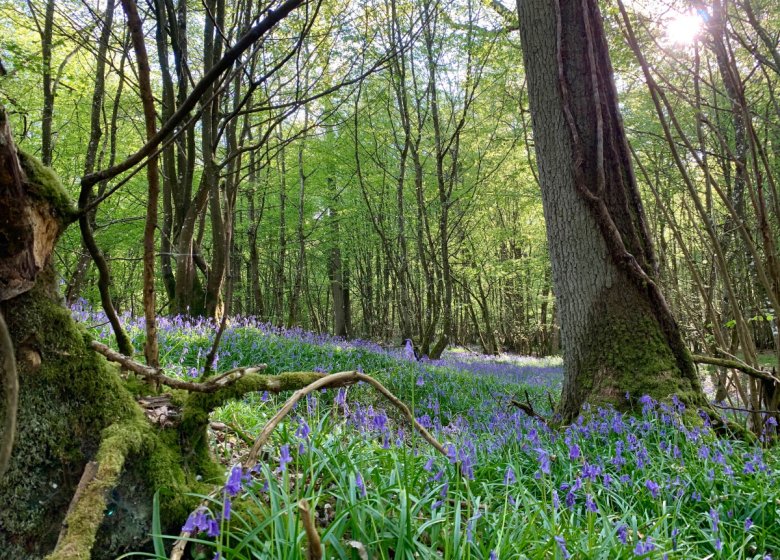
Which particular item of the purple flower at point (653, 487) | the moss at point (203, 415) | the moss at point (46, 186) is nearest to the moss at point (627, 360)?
the purple flower at point (653, 487)

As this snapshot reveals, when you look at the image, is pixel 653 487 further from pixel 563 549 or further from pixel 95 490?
pixel 95 490

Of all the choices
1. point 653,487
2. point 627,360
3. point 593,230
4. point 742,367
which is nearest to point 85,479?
point 653,487

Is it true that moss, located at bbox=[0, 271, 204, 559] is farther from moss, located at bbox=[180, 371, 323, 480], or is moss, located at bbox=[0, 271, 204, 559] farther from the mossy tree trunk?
moss, located at bbox=[180, 371, 323, 480]

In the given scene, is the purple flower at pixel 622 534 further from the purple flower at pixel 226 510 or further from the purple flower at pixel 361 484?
the purple flower at pixel 226 510

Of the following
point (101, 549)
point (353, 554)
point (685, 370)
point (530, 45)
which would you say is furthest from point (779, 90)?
point (101, 549)

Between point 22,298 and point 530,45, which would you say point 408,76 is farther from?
point 22,298

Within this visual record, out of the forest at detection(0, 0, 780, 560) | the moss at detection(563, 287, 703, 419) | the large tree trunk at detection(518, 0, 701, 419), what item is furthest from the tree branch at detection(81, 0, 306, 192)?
the moss at detection(563, 287, 703, 419)

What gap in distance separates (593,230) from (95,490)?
151 inches

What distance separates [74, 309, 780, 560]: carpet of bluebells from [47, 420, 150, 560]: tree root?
27 cm

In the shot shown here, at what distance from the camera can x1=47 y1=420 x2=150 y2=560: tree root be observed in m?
1.11

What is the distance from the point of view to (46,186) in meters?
1.46

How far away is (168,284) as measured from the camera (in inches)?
354

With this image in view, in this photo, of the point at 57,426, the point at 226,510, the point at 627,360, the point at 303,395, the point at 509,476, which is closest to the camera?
the point at 226,510

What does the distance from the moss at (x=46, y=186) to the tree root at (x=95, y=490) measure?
74 cm
